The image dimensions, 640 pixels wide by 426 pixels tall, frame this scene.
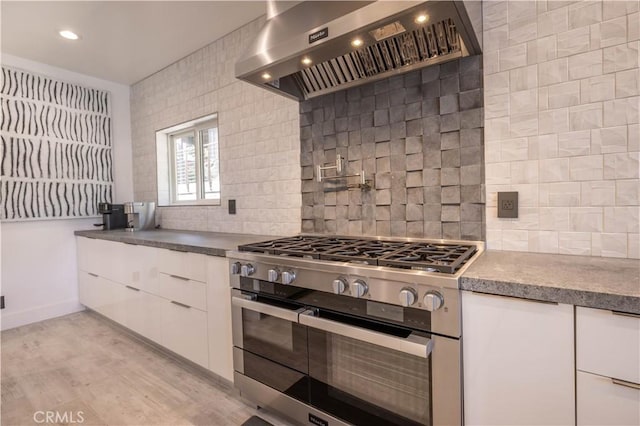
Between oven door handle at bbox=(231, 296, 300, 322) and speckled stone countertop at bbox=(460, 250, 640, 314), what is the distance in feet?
2.44

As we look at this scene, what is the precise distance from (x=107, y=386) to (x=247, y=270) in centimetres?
128

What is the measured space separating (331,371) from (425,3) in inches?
57.5

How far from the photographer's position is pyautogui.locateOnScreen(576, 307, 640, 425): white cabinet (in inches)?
33.0

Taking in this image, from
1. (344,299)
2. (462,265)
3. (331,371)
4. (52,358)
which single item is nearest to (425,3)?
(462,265)

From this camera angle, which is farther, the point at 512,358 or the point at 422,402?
the point at 422,402

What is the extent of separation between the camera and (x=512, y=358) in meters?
1.00

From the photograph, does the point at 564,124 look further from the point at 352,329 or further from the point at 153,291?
the point at 153,291

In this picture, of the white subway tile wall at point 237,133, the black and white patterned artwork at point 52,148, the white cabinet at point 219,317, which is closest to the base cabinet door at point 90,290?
the black and white patterned artwork at point 52,148

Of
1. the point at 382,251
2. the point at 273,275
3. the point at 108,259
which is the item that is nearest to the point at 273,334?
the point at 273,275

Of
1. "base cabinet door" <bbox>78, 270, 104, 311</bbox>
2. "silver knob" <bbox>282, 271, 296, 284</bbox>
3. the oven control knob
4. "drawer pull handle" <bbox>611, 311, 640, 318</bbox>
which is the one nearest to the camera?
"drawer pull handle" <bbox>611, 311, 640, 318</bbox>

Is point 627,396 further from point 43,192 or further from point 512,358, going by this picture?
point 43,192

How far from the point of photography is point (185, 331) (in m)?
2.07

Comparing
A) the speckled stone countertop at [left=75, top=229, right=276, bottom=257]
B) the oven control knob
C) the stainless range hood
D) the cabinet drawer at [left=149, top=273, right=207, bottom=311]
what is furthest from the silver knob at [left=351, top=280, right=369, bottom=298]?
the cabinet drawer at [left=149, top=273, right=207, bottom=311]

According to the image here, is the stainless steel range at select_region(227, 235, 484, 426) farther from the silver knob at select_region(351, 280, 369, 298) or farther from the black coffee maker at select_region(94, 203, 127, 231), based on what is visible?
the black coffee maker at select_region(94, 203, 127, 231)
